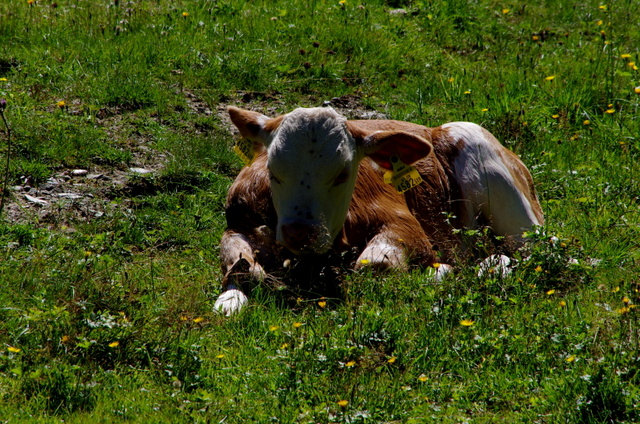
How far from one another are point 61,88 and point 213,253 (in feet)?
11.0

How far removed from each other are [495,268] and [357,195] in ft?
4.68

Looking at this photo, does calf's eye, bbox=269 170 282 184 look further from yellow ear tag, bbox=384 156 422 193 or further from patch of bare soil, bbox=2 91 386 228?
patch of bare soil, bbox=2 91 386 228

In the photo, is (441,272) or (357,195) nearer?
(441,272)

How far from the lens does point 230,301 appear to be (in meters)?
5.93

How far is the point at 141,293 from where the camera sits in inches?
229

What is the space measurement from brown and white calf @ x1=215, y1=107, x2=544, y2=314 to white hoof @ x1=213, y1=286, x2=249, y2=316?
0.03ft

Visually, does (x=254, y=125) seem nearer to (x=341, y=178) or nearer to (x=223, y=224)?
(x=341, y=178)

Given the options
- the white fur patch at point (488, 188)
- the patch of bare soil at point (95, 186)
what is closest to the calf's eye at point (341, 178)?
the white fur patch at point (488, 188)

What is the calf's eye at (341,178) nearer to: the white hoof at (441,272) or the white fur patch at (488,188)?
the white hoof at (441,272)

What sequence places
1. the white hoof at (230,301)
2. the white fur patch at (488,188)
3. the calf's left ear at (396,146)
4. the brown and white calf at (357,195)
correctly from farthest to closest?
the white fur patch at (488,188) → the calf's left ear at (396,146) → the brown and white calf at (357,195) → the white hoof at (230,301)

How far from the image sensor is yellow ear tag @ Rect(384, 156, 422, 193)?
22.4 feet

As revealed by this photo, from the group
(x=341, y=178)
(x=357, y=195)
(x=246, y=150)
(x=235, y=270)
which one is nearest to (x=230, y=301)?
(x=235, y=270)

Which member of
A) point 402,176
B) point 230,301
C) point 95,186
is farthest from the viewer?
point 95,186

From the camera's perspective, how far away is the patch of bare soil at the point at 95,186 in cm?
734
